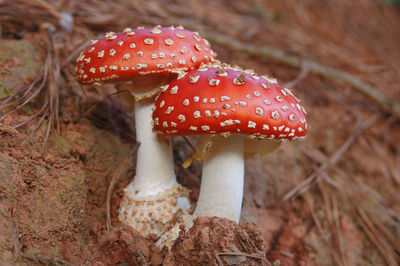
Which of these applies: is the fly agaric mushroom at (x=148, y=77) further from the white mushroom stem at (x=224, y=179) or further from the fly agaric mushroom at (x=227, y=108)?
the white mushroom stem at (x=224, y=179)

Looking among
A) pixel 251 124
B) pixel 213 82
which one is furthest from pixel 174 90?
pixel 251 124

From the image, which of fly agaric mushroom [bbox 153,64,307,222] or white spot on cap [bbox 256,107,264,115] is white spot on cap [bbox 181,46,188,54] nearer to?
fly agaric mushroom [bbox 153,64,307,222]

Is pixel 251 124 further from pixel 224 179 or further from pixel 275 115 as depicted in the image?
pixel 224 179

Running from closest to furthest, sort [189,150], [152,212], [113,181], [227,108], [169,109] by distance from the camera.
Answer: [227,108]
[169,109]
[152,212]
[113,181]
[189,150]

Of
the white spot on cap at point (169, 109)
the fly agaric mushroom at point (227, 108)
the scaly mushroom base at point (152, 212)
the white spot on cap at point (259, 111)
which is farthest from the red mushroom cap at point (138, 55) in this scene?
the scaly mushroom base at point (152, 212)

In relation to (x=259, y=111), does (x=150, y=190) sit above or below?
below

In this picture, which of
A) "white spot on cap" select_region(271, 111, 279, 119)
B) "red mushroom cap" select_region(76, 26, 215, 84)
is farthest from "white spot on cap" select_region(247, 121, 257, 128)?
"red mushroom cap" select_region(76, 26, 215, 84)
